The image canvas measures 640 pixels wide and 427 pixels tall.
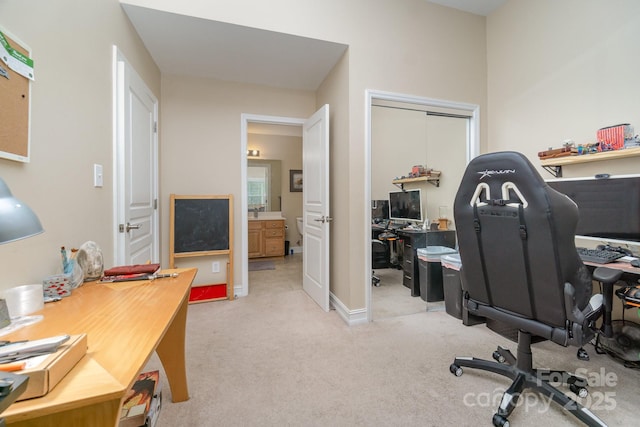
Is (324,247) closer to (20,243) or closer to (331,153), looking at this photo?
(331,153)

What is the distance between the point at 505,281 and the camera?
132 centimetres

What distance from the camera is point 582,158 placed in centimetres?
193

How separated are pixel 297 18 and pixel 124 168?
1847 mm

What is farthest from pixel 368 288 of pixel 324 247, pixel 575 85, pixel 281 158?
pixel 281 158

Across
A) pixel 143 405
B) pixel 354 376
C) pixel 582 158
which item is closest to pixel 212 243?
pixel 143 405

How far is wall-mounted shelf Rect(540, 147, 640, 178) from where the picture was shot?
1.72 m

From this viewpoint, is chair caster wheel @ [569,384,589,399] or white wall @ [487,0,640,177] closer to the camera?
chair caster wheel @ [569,384,589,399]

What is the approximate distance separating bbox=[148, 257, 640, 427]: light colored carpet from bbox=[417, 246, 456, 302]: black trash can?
302 mm

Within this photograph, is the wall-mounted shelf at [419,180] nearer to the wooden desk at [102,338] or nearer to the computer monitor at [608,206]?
the computer monitor at [608,206]

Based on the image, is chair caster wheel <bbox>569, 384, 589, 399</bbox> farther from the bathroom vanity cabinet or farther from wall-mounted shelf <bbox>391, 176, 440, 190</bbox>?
the bathroom vanity cabinet

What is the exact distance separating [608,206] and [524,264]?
1.19m

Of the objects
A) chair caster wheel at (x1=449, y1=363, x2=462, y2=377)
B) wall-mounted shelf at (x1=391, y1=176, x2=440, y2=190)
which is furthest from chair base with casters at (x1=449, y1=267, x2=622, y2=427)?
wall-mounted shelf at (x1=391, y1=176, x2=440, y2=190)

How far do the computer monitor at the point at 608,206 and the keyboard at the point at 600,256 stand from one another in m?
0.09

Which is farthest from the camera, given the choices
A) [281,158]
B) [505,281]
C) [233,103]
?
[281,158]
